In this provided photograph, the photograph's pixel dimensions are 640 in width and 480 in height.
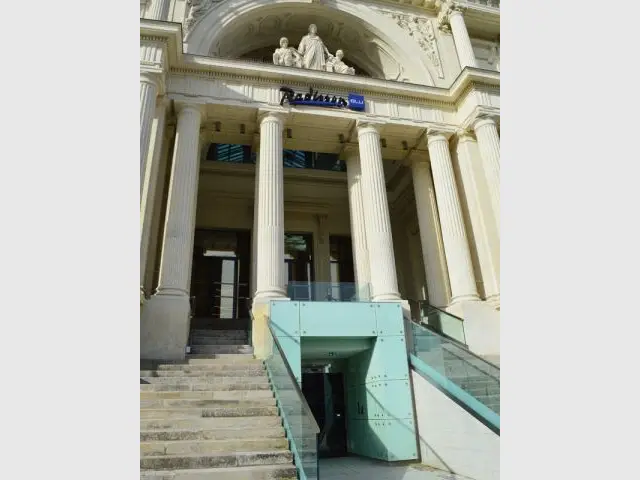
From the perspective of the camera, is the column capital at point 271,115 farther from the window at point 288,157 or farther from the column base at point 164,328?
the column base at point 164,328

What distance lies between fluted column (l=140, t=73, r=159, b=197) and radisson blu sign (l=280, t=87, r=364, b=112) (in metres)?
3.46

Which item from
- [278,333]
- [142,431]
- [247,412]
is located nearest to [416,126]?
[278,333]

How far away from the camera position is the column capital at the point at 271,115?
11.8 metres

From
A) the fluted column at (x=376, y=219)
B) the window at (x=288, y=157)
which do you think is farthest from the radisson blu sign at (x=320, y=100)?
the window at (x=288, y=157)

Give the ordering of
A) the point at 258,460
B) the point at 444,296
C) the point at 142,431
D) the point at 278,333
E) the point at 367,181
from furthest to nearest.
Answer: the point at 444,296, the point at 367,181, the point at 278,333, the point at 142,431, the point at 258,460

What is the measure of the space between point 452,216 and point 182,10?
10646 mm

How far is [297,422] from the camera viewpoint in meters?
4.78

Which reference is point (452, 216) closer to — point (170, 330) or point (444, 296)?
point (444, 296)

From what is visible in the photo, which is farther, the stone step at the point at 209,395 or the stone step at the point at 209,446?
the stone step at the point at 209,395

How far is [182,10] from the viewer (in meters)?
13.3

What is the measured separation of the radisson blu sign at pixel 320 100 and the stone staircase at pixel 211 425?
7.70 meters

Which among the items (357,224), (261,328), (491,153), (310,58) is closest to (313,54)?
(310,58)

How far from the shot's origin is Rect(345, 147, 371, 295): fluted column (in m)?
11.9

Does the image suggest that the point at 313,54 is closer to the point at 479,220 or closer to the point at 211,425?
the point at 479,220
